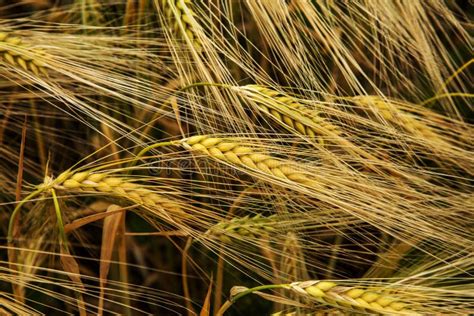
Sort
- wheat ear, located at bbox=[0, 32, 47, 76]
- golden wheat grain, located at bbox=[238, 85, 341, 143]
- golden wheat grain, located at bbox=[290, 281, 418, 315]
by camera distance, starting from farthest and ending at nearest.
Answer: wheat ear, located at bbox=[0, 32, 47, 76]
golden wheat grain, located at bbox=[238, 85, 341, 143]
golden wheat grain, located at bbox=[290, 281, 418, 315]

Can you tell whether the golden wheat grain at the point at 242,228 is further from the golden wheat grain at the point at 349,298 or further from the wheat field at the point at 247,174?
the golden wheat grain at the point at 349,298

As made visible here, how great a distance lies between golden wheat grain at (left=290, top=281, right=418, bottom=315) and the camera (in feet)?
2.80

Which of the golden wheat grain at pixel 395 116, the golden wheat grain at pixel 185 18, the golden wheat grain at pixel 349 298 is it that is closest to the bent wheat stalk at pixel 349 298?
the golden wheat grain at pixel 349 298

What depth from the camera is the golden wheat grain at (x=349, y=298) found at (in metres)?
0.85

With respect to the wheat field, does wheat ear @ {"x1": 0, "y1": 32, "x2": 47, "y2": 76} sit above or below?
above

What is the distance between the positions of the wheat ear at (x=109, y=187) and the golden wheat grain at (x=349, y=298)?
222mm

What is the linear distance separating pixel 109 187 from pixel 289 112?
0.26 metres

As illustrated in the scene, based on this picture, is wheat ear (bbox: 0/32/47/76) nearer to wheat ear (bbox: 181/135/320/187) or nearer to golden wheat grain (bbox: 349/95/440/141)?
wheat ear (bbox: 181/135/320/187)

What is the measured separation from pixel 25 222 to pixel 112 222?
27 centimetres

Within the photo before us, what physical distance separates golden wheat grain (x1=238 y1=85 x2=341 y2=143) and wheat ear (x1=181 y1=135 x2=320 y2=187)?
0.07 metres

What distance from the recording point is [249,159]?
36.7 inches

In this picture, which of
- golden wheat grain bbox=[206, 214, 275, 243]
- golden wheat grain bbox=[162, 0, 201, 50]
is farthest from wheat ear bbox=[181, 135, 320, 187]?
golden wheat grain bbox=[162, 0, 201, 50]

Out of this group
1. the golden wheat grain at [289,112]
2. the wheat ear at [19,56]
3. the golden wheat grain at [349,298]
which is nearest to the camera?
the golden wheat grain at [349,298]

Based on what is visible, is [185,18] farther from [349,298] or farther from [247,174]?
[349,298]
